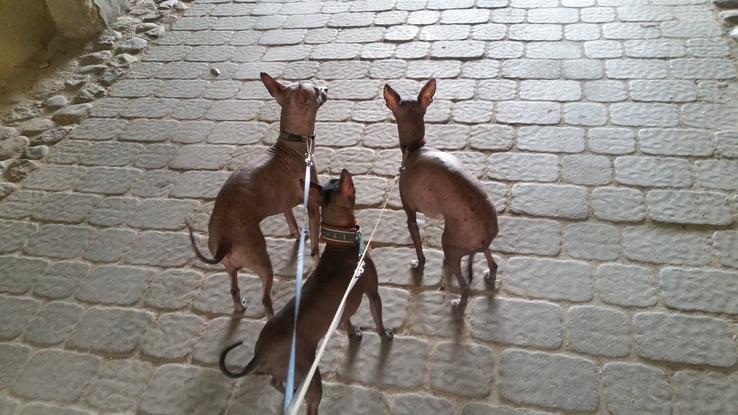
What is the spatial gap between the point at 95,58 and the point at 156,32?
896mm

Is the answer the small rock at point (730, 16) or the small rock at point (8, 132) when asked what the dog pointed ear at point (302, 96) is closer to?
the small rock at point (8, 132)

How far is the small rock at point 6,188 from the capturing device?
521cm

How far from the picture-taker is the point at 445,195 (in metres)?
3.39

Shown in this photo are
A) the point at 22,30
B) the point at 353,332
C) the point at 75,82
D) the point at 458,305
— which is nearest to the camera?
the point at 353,332

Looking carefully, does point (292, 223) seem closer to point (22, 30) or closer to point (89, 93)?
point (89, 93)

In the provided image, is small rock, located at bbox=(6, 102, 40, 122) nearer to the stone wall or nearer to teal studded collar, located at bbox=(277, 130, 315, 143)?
the stone wall

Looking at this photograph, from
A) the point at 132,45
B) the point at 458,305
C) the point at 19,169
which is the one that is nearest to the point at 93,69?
the point at 132,45

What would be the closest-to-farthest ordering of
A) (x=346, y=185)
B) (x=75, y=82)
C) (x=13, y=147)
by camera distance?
(x=346, y=185) < (x=13, y=147) < (x=75, y=82)

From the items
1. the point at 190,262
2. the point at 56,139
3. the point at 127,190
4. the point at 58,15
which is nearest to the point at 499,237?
the point at 190,262

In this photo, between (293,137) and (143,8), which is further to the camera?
(143,8)

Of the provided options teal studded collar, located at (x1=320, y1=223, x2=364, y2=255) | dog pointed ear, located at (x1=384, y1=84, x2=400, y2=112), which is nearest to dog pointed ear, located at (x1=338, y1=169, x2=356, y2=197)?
teal studded collar, located at (x1=320, y1=223, x2=364, y2=255)

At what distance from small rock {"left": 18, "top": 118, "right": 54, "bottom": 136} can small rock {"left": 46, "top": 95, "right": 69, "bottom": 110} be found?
0.80ft

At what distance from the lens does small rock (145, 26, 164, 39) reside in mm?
7477

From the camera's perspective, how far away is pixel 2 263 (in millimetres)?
4500
